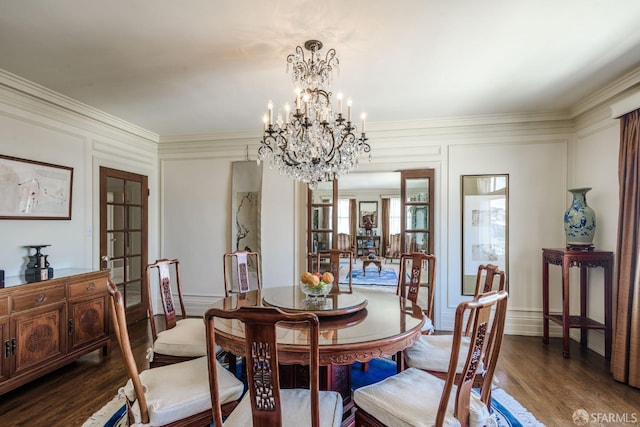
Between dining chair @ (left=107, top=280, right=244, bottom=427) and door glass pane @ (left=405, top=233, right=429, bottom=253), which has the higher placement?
door glass pane @ (left=405, top=233, right=429, bottom=253)

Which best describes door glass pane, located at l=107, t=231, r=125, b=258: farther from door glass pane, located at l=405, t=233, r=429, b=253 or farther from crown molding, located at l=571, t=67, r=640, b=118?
crown molding, located at l=571, t=67, r=640, b=118

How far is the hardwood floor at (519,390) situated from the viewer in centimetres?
230

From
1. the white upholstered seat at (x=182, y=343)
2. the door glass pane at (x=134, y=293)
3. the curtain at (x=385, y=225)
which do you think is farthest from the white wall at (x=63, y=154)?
the curtain at (x=385, y=225)

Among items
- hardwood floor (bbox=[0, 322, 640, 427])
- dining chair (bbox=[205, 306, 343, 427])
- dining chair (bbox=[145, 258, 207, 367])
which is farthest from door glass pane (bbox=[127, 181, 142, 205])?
dining chair (bbox=[205, 306, 343, 427])

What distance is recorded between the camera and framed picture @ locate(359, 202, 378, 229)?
1067cm

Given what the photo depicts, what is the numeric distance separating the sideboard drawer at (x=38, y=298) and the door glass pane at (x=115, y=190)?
151 centimetres

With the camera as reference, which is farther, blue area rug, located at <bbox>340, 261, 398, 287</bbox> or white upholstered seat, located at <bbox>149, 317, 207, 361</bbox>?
blue area rug, located at <bbox>340, 261, 398, 287</bbox>

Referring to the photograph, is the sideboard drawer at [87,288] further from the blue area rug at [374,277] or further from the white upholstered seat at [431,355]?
the blue area rug at [374,277]

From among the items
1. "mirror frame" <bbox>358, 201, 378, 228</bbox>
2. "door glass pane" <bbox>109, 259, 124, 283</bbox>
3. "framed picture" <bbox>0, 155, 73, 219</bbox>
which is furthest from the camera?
"mirror frame" <bbox>358, 201, 378, 228</bbox>

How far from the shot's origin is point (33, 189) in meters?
3.12

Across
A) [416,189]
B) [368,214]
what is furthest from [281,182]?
[368,214]

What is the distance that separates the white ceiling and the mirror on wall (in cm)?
95

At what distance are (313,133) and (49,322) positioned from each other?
2.63 metres

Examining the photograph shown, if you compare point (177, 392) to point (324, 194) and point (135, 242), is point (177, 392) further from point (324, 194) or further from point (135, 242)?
point (135, 242)
